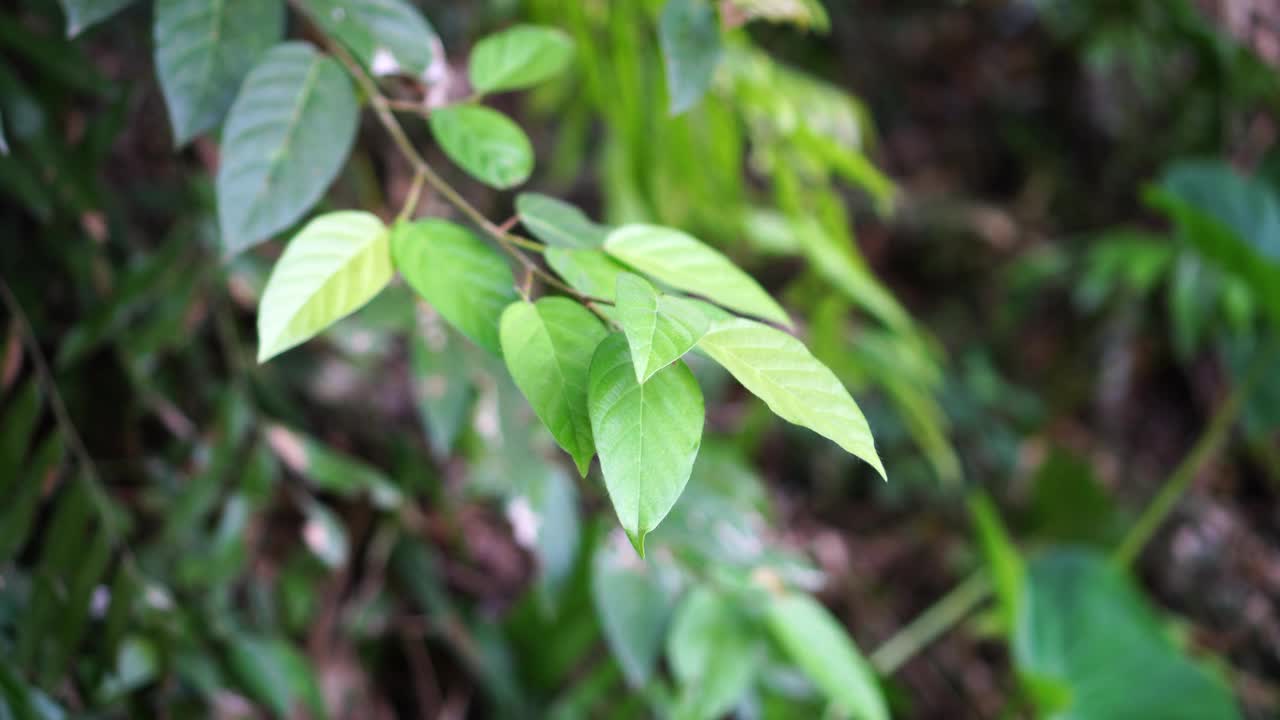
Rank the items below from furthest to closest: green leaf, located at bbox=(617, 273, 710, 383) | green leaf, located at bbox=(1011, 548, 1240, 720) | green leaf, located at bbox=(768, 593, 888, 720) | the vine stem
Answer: green leaf, located at bbox=(1011, 548, 1240, 720)
green leaf, located at bbox=(768, 593, 888, 720)
the vine stem
green leaf, located at bbox=(617, 273, 710, 383)

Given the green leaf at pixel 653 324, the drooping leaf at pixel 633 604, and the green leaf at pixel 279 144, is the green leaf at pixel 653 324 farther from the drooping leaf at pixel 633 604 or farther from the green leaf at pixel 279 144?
the drooping leaf at pixel 633 604

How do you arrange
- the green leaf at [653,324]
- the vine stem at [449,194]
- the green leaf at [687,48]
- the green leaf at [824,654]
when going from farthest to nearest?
the green leaf at [824,654], the green leaf at [687,48], the vine stem at [449,194], the green leaf at [653,324]

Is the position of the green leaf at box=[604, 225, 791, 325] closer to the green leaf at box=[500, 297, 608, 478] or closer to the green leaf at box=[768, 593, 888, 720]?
the green leaf at box=[500, 297, 608, 478]

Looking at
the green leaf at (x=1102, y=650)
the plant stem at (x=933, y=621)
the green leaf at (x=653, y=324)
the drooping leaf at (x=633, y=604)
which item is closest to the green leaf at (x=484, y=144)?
the green leaf at (x=653, y=324)

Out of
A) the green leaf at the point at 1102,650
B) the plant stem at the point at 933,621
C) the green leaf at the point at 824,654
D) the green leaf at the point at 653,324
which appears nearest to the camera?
the green leaf at the point at 653,324

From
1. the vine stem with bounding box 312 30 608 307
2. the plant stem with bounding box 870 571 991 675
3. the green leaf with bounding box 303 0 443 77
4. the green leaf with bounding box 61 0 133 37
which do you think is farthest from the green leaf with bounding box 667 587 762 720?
the plant stem with bounding box 870 571 991 675

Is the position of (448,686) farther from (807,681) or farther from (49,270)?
(49,270)

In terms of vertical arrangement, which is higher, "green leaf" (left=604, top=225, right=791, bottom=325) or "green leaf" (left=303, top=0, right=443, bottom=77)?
"green leaf" (left=303, top=0, right=443, bottom=77)
